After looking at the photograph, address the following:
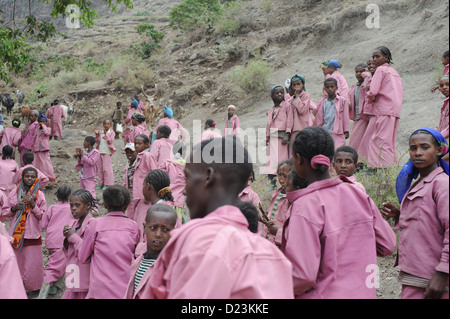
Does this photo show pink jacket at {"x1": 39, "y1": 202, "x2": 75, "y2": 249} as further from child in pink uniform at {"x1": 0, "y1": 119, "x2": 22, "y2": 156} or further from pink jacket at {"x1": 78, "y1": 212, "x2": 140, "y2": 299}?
child in pink uniform at {"x1": 0, "y1": 119, "x2": 22, "y2": 156}

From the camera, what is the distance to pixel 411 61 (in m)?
13.1

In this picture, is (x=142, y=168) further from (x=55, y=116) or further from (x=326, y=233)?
(x=55, y=116)

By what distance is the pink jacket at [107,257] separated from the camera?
3641 mm

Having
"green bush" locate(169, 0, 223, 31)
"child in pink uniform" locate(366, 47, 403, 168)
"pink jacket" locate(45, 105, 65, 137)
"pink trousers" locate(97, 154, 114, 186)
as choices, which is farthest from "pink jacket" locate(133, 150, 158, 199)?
"green bush" locate(169, 0, 223, 31)

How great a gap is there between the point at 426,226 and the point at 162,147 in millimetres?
4956

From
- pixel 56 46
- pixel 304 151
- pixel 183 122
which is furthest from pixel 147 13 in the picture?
pixel 304 151

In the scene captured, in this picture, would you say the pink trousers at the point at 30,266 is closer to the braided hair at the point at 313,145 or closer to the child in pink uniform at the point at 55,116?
the braided hair at the point at 313,145

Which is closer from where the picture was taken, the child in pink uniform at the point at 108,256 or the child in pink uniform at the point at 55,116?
the child in pink uniform at the point at 108,256

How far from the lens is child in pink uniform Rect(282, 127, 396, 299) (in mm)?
2178

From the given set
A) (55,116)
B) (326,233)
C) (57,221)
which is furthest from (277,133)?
(55,116)

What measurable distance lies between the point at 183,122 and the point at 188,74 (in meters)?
4.41

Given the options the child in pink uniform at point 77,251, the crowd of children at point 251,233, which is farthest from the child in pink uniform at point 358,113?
the child in pink uniform at point 77,251

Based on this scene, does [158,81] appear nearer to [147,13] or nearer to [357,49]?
[357,49]

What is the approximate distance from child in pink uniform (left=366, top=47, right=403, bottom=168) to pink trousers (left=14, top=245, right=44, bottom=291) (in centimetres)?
494
